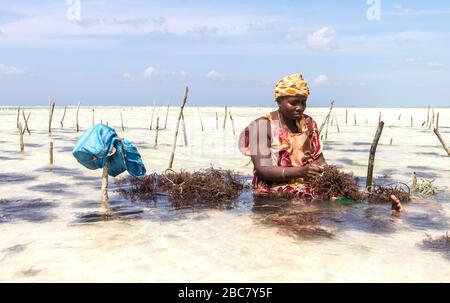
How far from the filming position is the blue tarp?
5652mm

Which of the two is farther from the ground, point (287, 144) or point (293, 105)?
point (293, 105)

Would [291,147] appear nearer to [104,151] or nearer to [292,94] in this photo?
[292,94]

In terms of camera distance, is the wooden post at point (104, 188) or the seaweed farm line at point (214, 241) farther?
the wooden post at point (104, 188)

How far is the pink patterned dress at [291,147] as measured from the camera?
631cm

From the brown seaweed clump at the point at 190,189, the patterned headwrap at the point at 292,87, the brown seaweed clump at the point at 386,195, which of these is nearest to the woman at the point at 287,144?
the patterned headwrap at the point at 292,87

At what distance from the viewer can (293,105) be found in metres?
6.11

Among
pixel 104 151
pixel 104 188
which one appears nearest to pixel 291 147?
pixel 104 151

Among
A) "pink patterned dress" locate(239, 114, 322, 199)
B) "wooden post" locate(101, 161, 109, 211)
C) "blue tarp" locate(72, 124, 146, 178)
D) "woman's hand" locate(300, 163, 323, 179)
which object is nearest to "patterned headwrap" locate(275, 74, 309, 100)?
"pink patterned dress" locate(239, 114, 322, 199)

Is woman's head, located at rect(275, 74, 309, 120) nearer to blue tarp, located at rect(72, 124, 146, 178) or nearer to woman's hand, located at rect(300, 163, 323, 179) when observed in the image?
woman's hand, located at rect(300, 163, 323, 179)

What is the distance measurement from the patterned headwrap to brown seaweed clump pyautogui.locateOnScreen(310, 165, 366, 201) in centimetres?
112

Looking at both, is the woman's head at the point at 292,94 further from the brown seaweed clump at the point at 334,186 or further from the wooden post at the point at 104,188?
the wooden post at the point at 104,188

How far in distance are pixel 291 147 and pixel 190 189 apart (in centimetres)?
167
